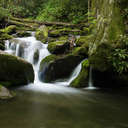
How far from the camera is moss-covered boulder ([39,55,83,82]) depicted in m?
8.86

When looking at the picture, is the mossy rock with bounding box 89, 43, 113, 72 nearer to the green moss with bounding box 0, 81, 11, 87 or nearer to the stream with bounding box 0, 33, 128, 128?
the stream with bounding box 0, 33, 128, 128

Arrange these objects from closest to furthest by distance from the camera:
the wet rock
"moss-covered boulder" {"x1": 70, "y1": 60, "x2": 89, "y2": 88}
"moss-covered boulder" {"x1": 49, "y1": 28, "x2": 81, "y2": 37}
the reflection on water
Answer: the reflection on water
"moss-covered boulder" {"x1": 70, "y1": 60, "x2": 89, "y2": 88}
the wet rock
"moss-covered boulder" {"x1": 49, "y1": 28, "x2": 81, "y2": 37}

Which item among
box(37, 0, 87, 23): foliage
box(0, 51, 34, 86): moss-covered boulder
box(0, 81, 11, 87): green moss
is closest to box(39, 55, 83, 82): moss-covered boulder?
box(0, 51, 34, 86): moss-covered boulder

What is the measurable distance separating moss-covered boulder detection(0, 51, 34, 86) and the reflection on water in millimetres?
1910

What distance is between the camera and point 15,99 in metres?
5.20

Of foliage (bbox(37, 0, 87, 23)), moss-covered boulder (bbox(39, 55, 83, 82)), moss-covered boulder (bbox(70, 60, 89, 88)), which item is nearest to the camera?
moss-covered boulder (bbox(70, 60, 89, 88))

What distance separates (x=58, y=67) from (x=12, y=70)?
101 inches

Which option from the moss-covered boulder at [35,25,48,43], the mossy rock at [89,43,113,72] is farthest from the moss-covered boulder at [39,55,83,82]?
the moss-covered boulder at [35,25,48,43]

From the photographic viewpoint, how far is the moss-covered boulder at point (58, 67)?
8.86 metres

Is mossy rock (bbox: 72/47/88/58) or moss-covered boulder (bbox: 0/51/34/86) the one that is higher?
mossy rock (bbox: 72/47/88/58)

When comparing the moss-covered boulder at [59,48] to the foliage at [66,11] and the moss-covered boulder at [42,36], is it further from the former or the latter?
the foliage at [66,11]

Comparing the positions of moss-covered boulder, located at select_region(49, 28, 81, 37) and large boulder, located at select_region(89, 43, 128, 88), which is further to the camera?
moss-covered boulder, located at select_region(49, 28, 81, 37)

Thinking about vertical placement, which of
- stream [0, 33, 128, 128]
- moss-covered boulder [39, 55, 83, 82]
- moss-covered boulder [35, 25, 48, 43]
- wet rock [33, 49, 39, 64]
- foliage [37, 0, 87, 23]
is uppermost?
foliage [37, 0, 87, 23]

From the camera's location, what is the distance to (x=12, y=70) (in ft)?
23.5
